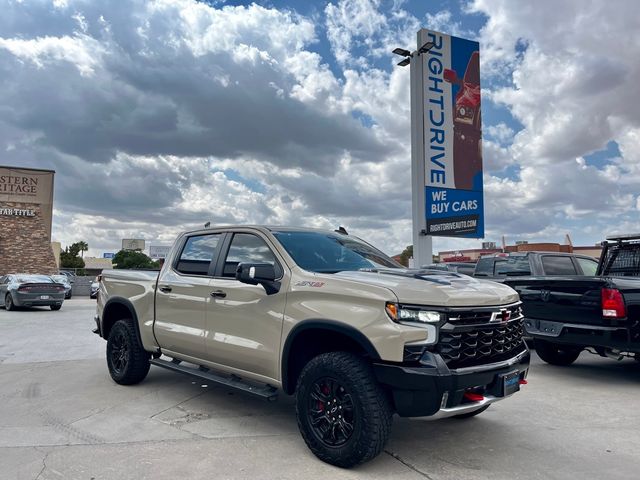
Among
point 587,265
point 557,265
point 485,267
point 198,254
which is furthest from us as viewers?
point 485,267

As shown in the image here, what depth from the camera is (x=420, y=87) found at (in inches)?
623

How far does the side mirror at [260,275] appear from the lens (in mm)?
4336

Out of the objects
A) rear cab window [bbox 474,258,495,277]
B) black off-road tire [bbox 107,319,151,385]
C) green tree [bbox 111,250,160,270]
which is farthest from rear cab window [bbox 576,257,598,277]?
green tree [bbox 111,250,160,270]

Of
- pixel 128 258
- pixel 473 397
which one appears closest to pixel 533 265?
pixel 473 397

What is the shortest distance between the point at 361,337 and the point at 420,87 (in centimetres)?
1337

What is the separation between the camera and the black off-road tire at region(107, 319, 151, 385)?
20.7 feet

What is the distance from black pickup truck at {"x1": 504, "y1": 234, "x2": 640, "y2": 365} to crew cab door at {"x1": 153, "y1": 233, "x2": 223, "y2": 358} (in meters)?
4.63

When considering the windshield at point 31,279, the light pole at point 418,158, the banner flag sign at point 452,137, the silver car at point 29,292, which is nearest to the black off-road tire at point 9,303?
the silver car at point 29,292

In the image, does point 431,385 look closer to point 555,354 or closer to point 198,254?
point 198,254

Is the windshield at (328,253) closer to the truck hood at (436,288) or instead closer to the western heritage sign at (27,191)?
the truck hood at (436,288)

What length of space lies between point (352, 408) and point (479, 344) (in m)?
1.07

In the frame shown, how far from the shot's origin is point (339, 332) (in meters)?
3.96

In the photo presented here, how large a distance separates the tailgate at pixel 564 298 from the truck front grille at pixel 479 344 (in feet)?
9.58

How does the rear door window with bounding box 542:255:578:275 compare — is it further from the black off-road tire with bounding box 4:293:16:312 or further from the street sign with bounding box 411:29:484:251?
the black off-road tire with bounding box 4:293:16:312
